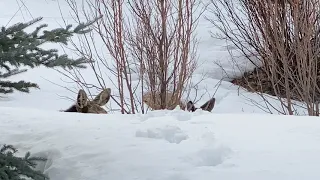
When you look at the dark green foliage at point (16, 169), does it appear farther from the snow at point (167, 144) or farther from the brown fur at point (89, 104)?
the brown fur at point (89, 104)

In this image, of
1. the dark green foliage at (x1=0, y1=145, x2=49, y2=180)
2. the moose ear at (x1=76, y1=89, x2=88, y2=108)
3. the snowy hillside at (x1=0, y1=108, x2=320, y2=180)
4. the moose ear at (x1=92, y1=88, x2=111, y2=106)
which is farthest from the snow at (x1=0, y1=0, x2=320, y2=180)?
the moose ear at (x1=92, y1=88, x2=111, y2=106)

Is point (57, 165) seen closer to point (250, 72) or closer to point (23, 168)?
point (23, 168)

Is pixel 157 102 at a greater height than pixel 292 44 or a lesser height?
lesser

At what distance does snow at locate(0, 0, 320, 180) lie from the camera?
3090mm

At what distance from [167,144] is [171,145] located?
0.16ft

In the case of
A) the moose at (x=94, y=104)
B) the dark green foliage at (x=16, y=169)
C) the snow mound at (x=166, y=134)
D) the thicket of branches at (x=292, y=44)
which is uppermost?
the thicket of branches at (x=292, y=44)

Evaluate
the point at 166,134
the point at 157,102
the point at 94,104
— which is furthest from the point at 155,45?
the point at 166,134

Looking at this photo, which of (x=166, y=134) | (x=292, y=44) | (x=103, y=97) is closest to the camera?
(x=166, y=134)

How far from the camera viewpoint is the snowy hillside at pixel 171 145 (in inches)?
121

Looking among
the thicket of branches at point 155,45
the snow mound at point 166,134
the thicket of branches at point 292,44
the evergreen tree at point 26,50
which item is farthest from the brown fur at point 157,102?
the evergreen tree at point 26,50

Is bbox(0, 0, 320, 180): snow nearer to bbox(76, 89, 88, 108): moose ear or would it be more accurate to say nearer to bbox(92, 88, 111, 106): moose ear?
bbox(76, 89, 88, 108): moose ear

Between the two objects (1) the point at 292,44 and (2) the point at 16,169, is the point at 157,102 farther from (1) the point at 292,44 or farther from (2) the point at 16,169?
(2) the point at 16,169

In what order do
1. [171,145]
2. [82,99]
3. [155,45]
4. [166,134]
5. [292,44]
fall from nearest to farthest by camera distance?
[171,145], [166,134], [82,99], [155,45], [292,44]

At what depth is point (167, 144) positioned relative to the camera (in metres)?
3.68
